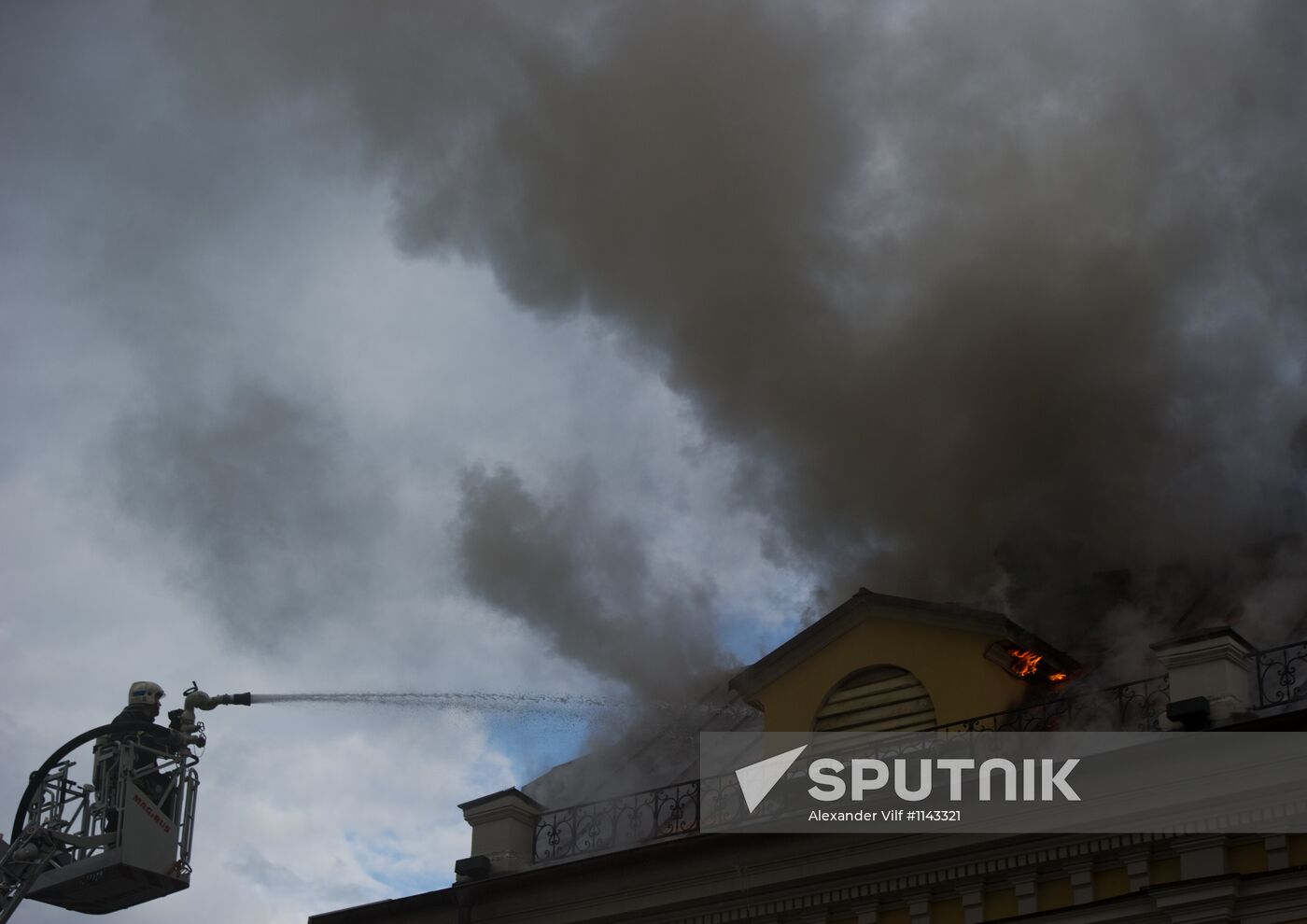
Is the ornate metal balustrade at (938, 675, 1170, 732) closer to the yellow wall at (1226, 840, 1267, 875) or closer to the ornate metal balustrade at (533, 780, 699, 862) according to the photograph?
the yellow wall at (1226, 840, 1267, 875)

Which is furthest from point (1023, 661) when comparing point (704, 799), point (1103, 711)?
point (704, 799)

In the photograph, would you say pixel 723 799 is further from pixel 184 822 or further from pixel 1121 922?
pixel 184 822

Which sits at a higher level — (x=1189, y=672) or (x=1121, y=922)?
(x=1189, y=672)

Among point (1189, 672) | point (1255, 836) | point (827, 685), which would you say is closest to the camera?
point (1255, 836)

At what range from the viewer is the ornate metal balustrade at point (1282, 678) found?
1284cm

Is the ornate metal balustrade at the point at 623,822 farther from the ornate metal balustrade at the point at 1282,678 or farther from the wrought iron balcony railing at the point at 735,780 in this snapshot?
the ornate metal balustrade at the point at 1282,678

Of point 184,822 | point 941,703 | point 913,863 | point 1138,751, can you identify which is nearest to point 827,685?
point 941,703

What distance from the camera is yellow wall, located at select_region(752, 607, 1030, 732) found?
49.4 ft

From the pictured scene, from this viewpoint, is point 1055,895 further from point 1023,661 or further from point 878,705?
point 878,705

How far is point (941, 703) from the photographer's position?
15.2 metres

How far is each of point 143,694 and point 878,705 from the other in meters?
7.87

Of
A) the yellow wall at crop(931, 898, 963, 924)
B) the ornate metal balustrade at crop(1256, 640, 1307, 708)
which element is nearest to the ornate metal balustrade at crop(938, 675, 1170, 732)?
the ornate metal balustrade at crop(1256, 640, 1307, 708)

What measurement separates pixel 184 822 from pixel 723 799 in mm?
6108

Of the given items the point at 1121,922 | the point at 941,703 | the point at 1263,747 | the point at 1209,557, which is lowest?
the point at 1121,922
